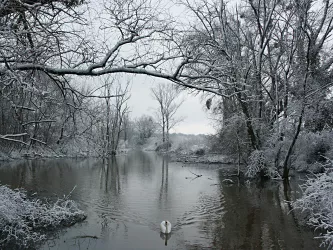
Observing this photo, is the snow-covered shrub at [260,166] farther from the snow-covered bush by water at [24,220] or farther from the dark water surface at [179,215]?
the snow-covered bush by water at [24,220]

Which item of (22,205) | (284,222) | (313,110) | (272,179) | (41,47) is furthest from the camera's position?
(272,179)

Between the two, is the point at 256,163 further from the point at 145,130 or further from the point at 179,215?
the point at 145,130

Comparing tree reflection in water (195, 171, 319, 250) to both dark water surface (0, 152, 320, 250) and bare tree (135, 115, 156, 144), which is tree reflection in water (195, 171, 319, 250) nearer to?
dark water surface (0, 152, 320, 250)

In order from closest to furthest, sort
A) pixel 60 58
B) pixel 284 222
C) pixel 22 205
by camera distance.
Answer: pixel 60 58 → pixel 22 205 → pixel 284 222

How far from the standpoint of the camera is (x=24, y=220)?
7176 mm

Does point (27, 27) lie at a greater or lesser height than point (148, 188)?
greater

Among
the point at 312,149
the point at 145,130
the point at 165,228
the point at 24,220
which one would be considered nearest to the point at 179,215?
the point at 165,228

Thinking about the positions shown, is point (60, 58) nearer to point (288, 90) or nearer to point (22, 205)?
point (22, 205)

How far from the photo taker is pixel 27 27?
502 cm

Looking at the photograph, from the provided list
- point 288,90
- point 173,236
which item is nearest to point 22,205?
point 173,236

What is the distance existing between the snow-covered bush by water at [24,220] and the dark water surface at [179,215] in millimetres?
350

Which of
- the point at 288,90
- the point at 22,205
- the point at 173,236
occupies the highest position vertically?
the point at 288,90

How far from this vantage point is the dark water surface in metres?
6.98

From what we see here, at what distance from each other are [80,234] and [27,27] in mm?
4695
